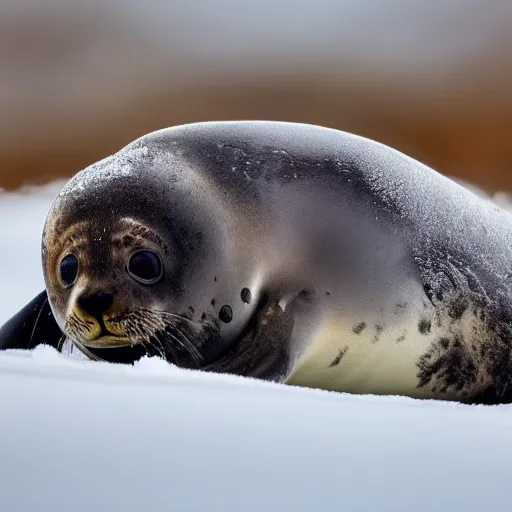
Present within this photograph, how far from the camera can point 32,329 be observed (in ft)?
10.1

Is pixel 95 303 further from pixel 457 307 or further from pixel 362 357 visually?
pixel 457 307

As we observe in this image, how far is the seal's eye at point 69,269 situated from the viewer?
2.48 m

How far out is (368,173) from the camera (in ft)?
8.95

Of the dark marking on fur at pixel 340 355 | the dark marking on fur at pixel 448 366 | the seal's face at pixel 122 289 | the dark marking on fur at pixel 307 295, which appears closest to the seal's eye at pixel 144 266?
the seal's face at pixel 122 289

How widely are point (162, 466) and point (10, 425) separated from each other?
0.77 ft

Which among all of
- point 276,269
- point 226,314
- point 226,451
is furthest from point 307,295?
point 226,451

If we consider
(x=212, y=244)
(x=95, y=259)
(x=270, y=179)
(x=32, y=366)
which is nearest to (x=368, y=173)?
(x=270, y=179)

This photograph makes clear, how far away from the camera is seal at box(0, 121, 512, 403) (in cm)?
246

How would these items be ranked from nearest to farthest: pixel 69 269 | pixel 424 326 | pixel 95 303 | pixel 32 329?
pixel 95 303 < pixel 69 269 < pixel 424 326 < pixel 32 329

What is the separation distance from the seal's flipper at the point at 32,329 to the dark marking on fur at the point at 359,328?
101cm

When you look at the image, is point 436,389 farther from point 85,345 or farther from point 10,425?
point 10,425

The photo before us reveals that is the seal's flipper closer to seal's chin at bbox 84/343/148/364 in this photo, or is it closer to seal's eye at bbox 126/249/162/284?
seal's chin at bbox 84/343/148/364

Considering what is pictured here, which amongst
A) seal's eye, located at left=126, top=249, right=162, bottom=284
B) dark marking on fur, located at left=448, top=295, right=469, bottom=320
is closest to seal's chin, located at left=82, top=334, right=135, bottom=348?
seal's eye, located at left=126, top=249, right=162, bottom=284

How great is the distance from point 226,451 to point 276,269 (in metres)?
1.36
